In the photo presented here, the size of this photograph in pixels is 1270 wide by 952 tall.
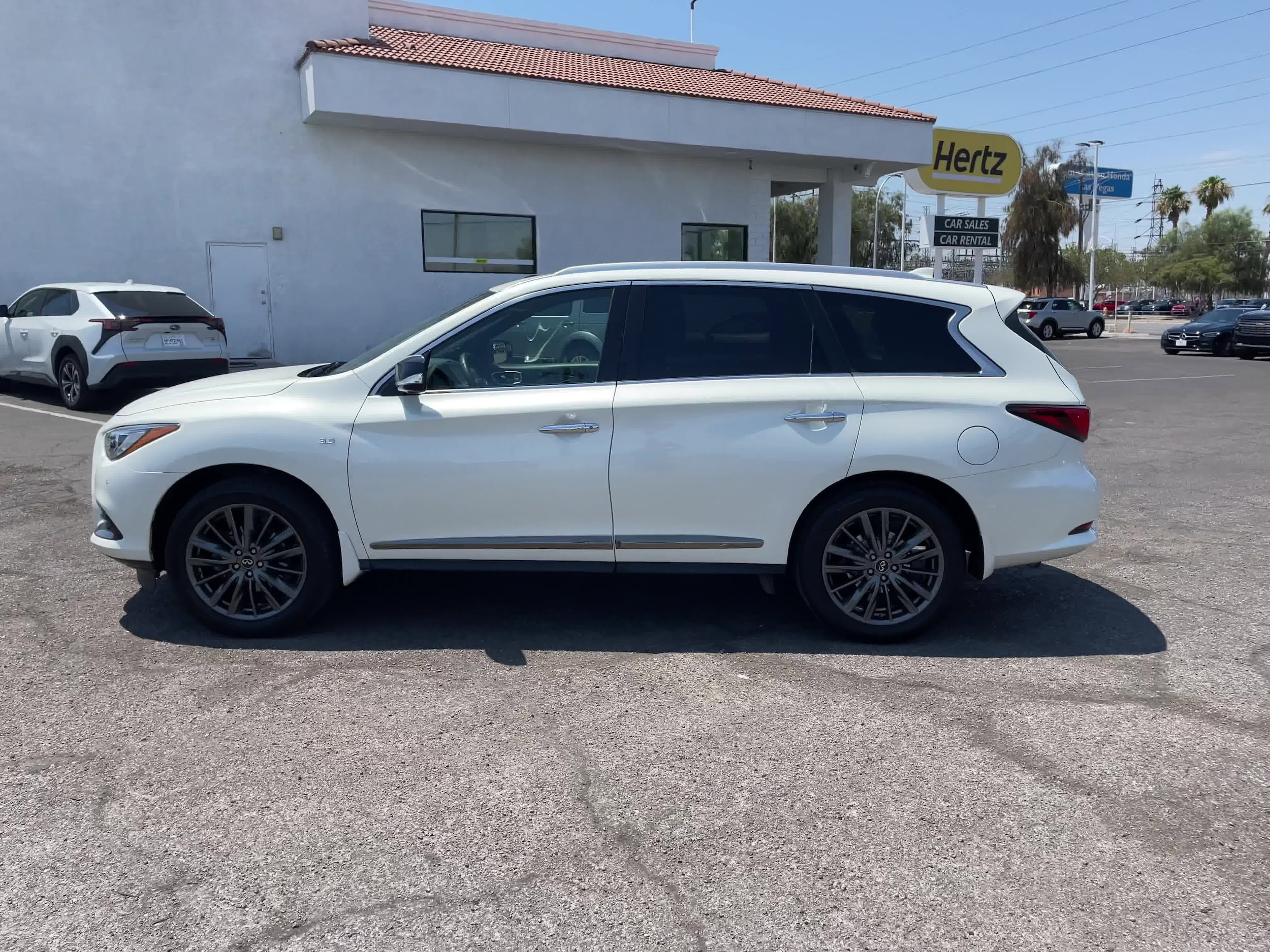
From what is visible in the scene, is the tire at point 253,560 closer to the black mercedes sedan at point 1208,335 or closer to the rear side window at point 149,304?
the rear side window at point 149,304

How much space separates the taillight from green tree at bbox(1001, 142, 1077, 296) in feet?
194

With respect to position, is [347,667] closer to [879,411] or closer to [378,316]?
[879,411]

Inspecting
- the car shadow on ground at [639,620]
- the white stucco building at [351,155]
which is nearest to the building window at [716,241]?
the white stucco building at [351,155]

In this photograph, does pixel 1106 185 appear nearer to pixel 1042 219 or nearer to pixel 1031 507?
pixel 1042 219

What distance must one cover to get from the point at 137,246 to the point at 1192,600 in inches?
700

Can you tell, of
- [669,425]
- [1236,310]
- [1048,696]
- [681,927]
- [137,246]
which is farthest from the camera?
[1236,310]

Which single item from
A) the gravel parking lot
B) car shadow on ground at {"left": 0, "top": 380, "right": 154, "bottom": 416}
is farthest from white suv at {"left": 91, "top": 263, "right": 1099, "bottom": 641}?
car shadow on ground at {"left": 0, "top": 380, "right": 154, "bottom": 416}

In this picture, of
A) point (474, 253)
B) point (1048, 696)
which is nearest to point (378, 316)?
point (474, 253)

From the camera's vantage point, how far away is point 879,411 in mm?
4711

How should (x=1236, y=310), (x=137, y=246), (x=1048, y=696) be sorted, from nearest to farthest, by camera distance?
(x=1048, y=696), (x=137, y=246), (x=1236, y=310)

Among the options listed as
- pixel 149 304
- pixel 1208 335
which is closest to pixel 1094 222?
pixel 1208 335

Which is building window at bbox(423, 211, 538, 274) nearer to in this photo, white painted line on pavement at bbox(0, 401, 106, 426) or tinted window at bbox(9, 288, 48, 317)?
tinted window at bbox(9, 288, 48, 317)

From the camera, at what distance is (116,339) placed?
1219 cm

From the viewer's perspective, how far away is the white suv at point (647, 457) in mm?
4676
